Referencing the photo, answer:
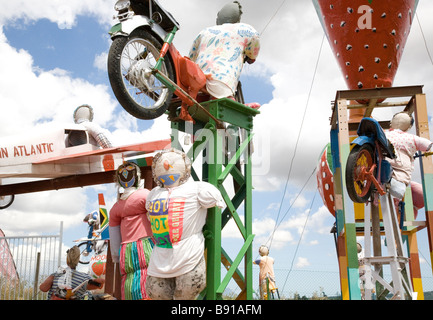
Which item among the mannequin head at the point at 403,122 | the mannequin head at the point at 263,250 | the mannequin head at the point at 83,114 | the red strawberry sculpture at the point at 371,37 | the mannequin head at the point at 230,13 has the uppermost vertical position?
the red strawberry sculpture at the point at 371,37

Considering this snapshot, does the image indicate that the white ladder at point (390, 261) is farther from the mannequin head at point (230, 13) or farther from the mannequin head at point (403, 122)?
the mannequin head at point (230, 13)

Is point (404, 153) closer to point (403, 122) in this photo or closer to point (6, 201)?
point (403, 122)

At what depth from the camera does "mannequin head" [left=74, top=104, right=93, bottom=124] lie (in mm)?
6980

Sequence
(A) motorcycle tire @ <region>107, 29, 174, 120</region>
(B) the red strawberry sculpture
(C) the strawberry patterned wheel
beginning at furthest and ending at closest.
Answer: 1. (C) the strawberry patterned wheel
2. (B) the red strawberry sculpture
3. (A) motorcycle tire @ <region>107, 29, 174, 120</region>

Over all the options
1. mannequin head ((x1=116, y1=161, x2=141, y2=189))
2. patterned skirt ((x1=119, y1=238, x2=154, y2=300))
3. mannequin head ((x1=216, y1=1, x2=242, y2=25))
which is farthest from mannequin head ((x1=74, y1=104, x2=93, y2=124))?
patterned skirt ((x1=119, y1=238, x2=154, y2=300))

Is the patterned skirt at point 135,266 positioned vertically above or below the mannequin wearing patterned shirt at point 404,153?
below

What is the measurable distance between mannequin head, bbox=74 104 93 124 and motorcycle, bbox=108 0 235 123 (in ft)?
8.53

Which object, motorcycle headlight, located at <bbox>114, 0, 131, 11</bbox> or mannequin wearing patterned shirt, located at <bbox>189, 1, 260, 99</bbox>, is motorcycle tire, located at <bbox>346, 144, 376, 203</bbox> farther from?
motorcycle headlight, located at <bbox>114, 0, 131, 11</bbox>

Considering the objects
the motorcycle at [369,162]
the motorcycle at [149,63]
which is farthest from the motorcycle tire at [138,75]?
the motorcycle at [369,162]

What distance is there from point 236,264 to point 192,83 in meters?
1.82

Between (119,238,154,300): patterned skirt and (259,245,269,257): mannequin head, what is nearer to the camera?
(119,238,154,300): patterned skirt

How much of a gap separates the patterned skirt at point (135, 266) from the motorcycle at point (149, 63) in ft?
4.21

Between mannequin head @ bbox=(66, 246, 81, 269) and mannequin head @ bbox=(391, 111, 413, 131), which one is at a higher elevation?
mannequin head @ bbox=(391, 111, 413, 131)

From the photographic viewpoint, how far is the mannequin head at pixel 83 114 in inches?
275
